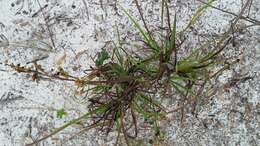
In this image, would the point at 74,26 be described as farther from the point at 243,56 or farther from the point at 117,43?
the point at 243,56

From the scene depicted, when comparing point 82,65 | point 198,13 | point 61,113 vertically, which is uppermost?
point 198,13

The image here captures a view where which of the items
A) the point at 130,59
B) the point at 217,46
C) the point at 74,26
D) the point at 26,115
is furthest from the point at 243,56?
the point at 26,115

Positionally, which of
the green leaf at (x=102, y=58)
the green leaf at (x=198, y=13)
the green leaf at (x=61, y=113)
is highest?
the green leaf at (x=198, y=13)

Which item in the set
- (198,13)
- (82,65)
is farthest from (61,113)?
(198,13)

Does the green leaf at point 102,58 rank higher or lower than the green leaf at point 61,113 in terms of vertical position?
higher

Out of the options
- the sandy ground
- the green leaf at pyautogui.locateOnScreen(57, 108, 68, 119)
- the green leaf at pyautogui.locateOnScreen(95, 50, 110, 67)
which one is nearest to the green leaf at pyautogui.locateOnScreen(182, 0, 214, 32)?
the sandy ground

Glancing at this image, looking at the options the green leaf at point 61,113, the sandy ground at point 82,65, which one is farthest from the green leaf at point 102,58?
the green leaf at point 61,113

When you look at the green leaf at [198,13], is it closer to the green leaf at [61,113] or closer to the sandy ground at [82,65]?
the sandy ground at [82,65]

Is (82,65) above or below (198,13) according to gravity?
below

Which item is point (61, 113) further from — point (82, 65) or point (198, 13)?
point (198, 13)
